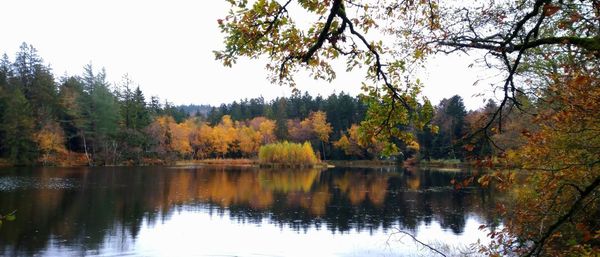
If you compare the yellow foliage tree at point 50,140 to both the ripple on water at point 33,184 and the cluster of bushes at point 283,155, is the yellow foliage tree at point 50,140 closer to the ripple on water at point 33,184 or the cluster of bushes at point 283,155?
the ripple on water at point 33,184

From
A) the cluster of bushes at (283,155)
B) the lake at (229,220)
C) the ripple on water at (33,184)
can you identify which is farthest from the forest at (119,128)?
the ripple on water at (33,184)

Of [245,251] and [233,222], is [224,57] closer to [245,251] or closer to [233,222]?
[245,251]

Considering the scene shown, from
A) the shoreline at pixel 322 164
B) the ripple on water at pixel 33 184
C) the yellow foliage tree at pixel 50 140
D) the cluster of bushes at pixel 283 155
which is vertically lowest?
the ripple on water at pixel 33 184

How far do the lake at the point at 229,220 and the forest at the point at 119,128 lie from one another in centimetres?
1778

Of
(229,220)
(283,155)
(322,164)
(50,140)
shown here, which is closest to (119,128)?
(50,140)

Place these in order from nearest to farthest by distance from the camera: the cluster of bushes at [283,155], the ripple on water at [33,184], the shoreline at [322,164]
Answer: the ripple on water at [33,184] → the cluster of bushes at [283,155] → the shoreline at [322,164]

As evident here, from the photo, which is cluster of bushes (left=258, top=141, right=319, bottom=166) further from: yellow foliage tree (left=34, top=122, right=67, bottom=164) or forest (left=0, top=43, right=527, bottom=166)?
yellow foliage tree (left=34, top=122, right=67, bottom=164)

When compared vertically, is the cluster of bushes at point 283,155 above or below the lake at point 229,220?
above

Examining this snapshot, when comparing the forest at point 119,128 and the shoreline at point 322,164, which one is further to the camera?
the shoreline at point 322,164

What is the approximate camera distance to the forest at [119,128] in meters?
59.0

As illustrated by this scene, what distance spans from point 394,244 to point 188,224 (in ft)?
30.6

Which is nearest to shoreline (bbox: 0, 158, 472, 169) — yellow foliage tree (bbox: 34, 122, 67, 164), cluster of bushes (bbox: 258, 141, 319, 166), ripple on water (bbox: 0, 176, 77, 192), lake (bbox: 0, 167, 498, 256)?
cluster of bushes (bbox: 258, 141, 319, 166)

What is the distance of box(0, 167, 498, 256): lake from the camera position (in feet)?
54.3

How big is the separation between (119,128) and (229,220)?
52.0 metres
